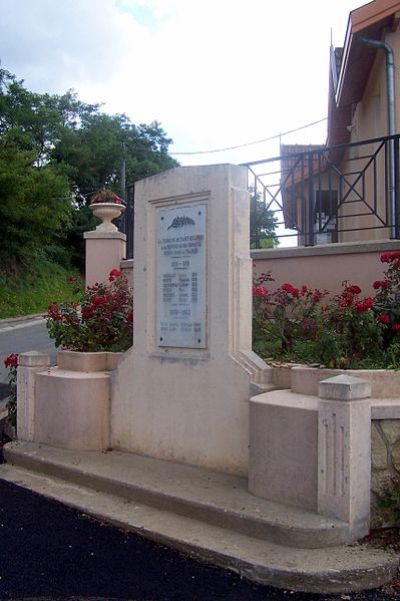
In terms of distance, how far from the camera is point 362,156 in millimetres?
9070

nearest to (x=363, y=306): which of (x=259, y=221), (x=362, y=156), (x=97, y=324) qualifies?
(x=97, y=324)

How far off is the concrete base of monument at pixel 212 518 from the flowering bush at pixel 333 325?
1153 mm

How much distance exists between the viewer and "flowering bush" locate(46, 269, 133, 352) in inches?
251

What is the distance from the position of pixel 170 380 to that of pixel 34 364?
1.74 meters

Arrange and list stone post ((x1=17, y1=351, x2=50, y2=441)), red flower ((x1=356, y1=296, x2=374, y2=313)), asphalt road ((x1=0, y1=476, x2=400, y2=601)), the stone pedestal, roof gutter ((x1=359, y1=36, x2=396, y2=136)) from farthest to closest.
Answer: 1. roof gutter ((x1=359, y1=36, x2=396, y2=136))
2. stone post ((x1=17, y1=351, x2=50, y2=441))
3. the stone pedestal
4. red flower ((x1=356, y1=296, x2=374, y2=313))
5. asphalt road ((x1=0, y1=476, x2=400, y2=601))

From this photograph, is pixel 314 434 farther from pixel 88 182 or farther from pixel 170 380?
pixel 88 182

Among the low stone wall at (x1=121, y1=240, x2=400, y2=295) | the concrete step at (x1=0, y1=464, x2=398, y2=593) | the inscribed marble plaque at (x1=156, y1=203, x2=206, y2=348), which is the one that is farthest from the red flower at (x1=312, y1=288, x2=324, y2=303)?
the concrete step at (x1=0, y1=464, x2=398, y2=593)

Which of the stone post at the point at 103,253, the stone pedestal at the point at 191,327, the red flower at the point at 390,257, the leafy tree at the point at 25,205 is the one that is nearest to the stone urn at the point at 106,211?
the stone post at the point at 103,253

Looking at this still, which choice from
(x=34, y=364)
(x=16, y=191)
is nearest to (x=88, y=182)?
(x=16, y=191)

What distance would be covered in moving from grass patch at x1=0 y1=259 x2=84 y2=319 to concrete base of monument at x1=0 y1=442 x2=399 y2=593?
1693cm

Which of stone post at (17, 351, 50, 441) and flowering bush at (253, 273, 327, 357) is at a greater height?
flowering bush at (253, 273, 327, 357)

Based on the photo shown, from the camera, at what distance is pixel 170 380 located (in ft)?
17.0

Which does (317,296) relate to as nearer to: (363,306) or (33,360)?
(363,306)

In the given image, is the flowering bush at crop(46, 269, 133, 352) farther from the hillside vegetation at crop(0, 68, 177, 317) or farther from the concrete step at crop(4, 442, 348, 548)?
the hillside vegetation at crop(0, 68, 177, 317)
